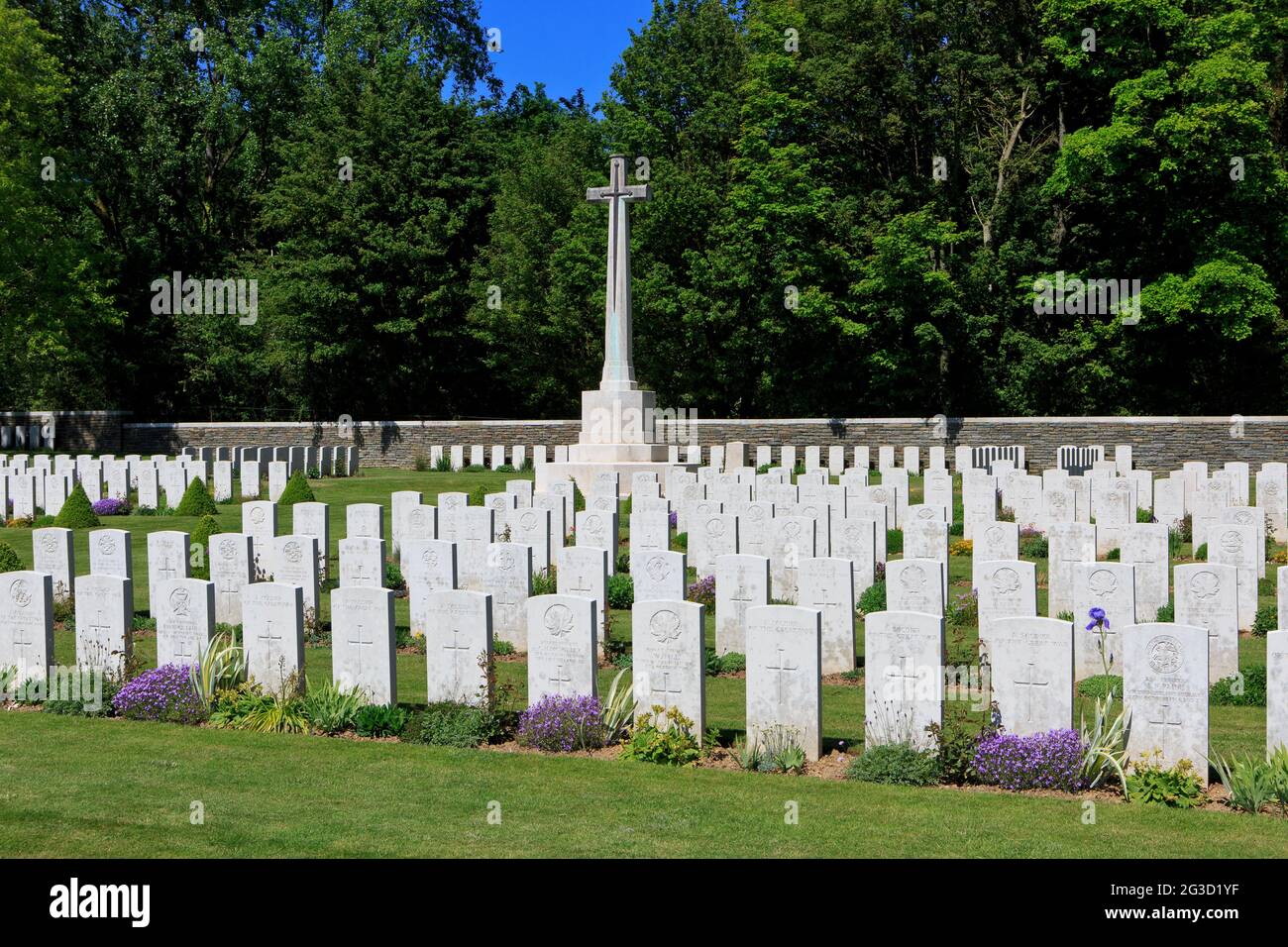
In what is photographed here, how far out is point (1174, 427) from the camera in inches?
1181

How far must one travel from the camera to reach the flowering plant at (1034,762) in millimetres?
7734

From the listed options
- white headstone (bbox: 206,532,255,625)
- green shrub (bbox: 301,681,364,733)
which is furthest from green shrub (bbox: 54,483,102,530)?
green shrub (bbox: 301,681,364,733)

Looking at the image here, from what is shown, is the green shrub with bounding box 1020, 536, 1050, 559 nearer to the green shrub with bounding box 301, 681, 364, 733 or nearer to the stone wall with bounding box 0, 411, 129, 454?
the green shrub with bounding box 301, 681, 364, 733

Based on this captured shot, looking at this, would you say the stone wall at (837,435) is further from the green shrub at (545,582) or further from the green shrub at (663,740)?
the green shrub at (663,740)

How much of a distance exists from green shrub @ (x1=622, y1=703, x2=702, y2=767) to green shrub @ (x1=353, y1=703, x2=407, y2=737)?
65.2 inches

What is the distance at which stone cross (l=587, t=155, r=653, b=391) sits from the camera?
26.7m

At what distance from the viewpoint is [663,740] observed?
852cm

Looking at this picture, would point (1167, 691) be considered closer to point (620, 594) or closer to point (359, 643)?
point (359, 643)

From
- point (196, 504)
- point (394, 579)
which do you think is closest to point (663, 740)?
point (394, 579)

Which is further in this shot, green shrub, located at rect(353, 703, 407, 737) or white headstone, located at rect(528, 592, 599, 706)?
green shrub, located at rect(353, 703, 407, 737)

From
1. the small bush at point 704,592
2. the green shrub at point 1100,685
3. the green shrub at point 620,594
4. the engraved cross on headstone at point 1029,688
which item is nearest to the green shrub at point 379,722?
the engraved cross on headstone at point 1029,688

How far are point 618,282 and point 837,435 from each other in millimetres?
9256
